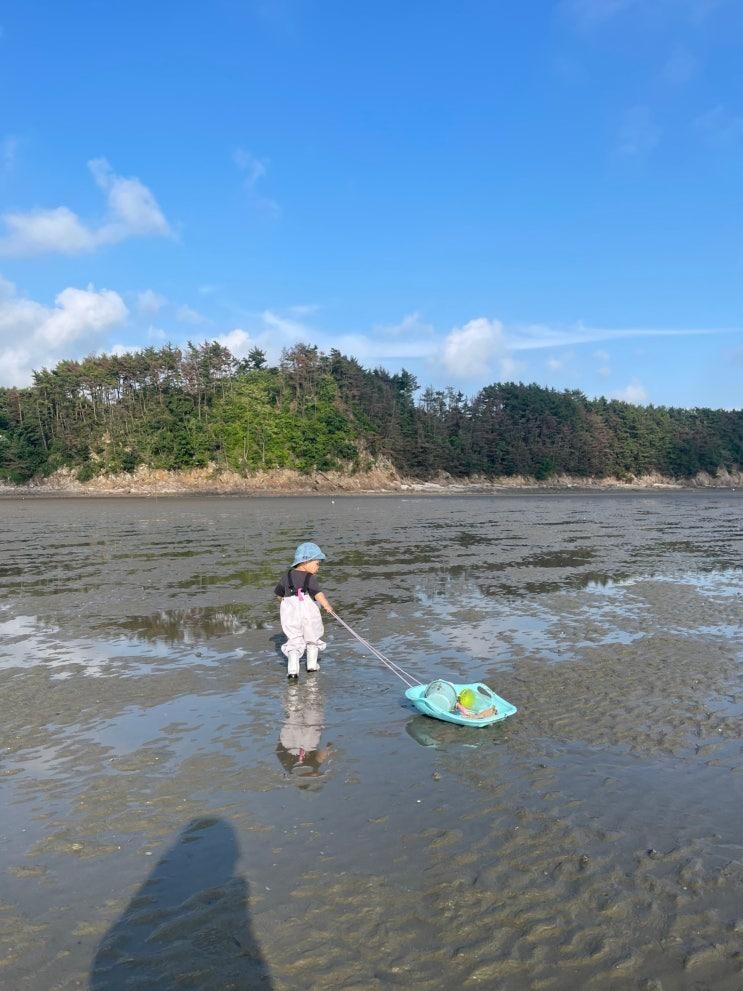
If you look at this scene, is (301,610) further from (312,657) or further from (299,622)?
(312,657)

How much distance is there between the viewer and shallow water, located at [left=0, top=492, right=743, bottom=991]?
4.04 m

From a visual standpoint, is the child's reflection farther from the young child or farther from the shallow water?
the young child

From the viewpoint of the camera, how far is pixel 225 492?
261ft

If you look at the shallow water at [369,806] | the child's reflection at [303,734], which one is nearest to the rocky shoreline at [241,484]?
the shallow water at [369,806]

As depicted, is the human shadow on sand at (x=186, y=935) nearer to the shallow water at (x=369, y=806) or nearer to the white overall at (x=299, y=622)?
the shallow water at (x=369, y=806)

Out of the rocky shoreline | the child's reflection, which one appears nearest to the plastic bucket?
the child's reflection

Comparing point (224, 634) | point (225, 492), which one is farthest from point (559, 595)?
point (225, 492)

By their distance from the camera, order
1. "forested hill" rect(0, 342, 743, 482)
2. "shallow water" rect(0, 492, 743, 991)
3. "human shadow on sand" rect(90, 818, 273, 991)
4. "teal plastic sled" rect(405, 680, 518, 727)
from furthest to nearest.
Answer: "forested hill" rect(0, 342, 743, 482), "teal plastic sled" rect(405, 680, 518, 727), "shallow water" rect(0, 492, 743, 991), "human shadow on sand" rect(90, 818, 273, 991)

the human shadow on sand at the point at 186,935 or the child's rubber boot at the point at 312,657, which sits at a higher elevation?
the child's rubber boot at the point at 312,657

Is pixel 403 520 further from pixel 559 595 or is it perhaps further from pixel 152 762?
pixel 152 762

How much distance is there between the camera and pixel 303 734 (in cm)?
750

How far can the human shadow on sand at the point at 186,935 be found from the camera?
3834 mm

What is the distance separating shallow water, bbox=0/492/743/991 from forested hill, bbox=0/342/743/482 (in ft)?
251

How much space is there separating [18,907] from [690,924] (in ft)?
14.9
